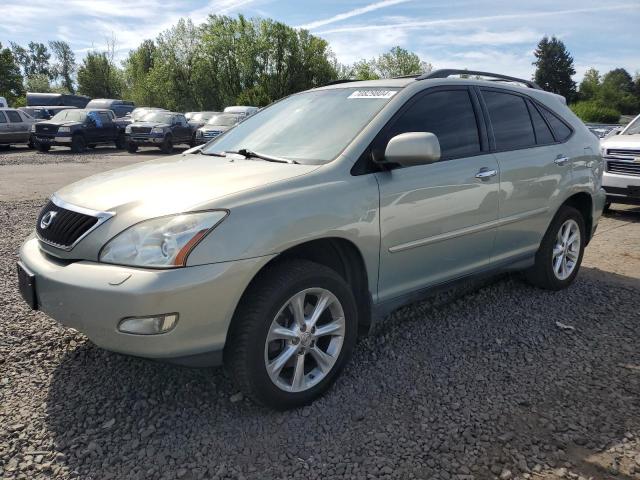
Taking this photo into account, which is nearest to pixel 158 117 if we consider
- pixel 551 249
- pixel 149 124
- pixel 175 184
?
pixel 149 124

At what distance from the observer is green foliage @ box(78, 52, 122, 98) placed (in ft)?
211

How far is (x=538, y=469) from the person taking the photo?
2.44 meters

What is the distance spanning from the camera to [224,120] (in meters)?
24.1

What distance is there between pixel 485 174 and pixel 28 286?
2.93 metres

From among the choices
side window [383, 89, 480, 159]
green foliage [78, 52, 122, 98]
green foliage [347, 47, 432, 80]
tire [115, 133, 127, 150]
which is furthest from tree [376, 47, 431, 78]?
side window [383, 89, 480, 159]

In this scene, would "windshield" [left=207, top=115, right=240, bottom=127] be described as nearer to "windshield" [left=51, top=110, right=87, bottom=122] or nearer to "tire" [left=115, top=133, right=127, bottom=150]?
"tire" [left=115, top=133, right=127, bottom=150]

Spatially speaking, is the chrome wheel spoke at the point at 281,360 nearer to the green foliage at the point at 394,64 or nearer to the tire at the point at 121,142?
the tire at the point at 121,142

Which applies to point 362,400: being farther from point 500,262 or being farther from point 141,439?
point 500,262

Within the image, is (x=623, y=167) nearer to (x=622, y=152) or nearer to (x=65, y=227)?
(x=622, y=152)

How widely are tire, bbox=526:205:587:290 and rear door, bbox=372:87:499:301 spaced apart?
0.89 m

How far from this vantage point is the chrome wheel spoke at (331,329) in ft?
9.52

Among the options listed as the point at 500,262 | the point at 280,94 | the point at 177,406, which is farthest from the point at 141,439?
the point at 280,94

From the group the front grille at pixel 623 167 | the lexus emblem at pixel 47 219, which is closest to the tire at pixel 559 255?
the lexus emblem at pixel 47 219

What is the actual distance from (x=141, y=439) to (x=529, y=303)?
3264 millimetres
